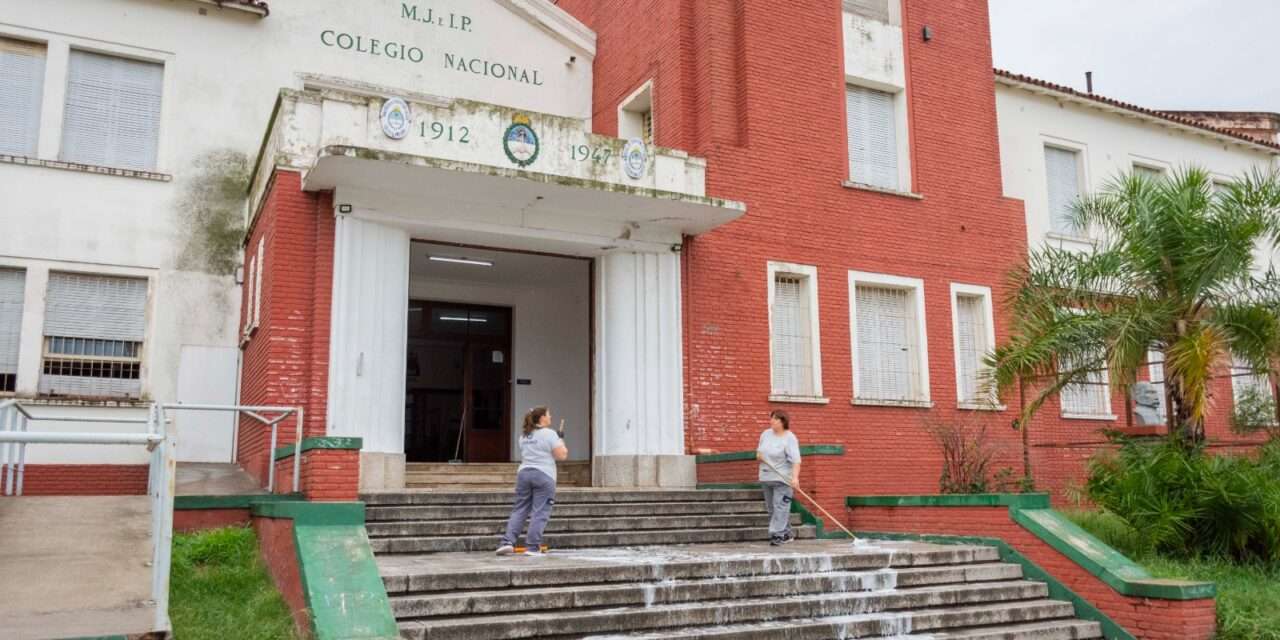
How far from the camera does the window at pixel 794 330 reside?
49.6 feet

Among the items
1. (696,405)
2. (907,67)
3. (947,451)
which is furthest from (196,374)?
(907,67)

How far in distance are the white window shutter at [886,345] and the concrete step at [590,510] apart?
13.5 feet

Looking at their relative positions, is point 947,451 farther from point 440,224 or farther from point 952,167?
point 440,224

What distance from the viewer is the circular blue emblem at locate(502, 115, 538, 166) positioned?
12719mm

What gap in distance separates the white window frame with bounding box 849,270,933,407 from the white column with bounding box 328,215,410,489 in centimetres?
666

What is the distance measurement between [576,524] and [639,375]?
343 cm

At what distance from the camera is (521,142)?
12.8 metres

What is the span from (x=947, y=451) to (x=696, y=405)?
11.2ft

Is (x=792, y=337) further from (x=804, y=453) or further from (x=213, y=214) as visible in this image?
(x=213, y=214)

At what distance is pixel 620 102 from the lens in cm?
1727

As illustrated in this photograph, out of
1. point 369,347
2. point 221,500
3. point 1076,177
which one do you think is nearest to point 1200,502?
point 369,347

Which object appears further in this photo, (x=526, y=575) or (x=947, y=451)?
(x=947, y=451)

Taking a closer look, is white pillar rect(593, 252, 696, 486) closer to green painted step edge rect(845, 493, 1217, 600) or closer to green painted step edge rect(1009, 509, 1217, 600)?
green painted step edge rect(845, 493, 1217, 600)

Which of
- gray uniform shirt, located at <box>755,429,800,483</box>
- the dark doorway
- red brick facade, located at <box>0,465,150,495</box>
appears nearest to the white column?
red brick facade, located at <box>0,465,150,495</box>
